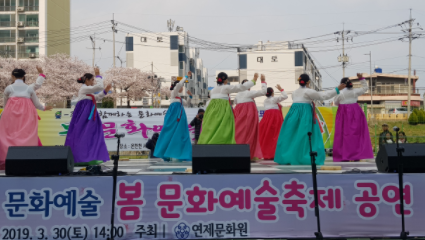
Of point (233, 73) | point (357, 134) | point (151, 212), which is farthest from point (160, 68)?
point (151, 212)

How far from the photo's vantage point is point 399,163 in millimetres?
3941

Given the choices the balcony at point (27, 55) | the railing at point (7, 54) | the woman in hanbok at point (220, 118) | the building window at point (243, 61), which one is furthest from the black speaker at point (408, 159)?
the building window at point (243, 61)

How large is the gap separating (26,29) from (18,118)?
1982 inches

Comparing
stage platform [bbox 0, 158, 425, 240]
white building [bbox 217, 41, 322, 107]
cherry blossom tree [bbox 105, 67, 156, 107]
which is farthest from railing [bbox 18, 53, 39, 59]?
stage platform [bbox 0, 158, 425, 240]

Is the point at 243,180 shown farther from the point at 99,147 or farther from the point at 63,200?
the point at 99,147

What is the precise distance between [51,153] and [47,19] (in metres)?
53.1

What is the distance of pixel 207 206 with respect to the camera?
12.9ft

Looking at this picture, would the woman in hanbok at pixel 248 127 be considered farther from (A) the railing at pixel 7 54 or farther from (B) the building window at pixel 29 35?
(A) the railing at pixel 7 54

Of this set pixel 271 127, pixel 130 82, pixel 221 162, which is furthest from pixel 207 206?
pixel 130 82

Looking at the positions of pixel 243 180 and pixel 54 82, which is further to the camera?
pixel 54 82

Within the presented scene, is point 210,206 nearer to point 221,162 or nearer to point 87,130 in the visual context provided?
point 221,162

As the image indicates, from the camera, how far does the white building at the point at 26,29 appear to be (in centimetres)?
5207

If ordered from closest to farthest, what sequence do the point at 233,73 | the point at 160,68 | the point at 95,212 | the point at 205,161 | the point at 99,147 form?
the point at 95,212 < the point at 205,161 < the point at 99,147 < the point at 160,68 < the point at 233,73

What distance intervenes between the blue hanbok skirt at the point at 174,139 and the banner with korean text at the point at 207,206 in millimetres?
4595
